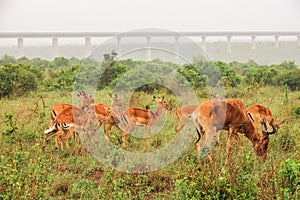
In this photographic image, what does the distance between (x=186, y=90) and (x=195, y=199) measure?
478 cm

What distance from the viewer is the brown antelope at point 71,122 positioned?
6511 mm

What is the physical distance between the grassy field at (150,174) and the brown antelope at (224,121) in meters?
0.25

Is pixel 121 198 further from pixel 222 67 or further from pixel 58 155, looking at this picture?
pixel 222 67

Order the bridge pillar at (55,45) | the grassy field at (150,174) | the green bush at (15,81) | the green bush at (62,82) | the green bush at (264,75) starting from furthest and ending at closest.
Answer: the bridge pillar at (55,45) → the green bush at (264,75) → the green bush at (62,82) → the green bush at (15,81) → the grassy field at (150,174)

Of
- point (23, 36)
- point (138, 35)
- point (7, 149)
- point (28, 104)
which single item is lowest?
point (7, 149)

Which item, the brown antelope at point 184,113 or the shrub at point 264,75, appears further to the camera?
the shrub at point 264,75

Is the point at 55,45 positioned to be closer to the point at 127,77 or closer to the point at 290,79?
the point at 127,77

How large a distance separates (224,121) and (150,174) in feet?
4.12

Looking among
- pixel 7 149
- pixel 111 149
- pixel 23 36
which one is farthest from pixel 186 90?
pixel 23 36

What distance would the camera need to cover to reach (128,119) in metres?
6.73

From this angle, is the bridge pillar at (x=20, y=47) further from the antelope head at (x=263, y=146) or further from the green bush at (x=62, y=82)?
the antelope head at (x=263, y=146)

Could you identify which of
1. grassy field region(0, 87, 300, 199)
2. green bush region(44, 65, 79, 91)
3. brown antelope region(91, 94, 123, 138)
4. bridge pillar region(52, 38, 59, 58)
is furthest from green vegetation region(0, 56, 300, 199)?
bridge pillar region(52, 38, 59, 58)

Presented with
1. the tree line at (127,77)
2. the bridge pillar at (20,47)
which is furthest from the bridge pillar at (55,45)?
the tree line at (127,77)

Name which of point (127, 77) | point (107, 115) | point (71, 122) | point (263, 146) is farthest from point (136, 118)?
point (127, 77)
